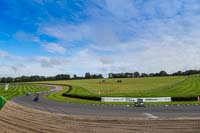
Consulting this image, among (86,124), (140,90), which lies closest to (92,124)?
(86,124)

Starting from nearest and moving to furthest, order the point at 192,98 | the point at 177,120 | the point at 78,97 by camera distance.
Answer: the point at 177,120, the point at 192,98, the point at 78,97

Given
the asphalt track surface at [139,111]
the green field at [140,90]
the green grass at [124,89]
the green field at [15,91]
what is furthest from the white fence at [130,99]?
the green field at [15,91]

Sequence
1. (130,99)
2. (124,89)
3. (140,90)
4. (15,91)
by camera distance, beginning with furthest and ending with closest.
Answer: (124,89) < (15,91) < (140,90) < (130,99)

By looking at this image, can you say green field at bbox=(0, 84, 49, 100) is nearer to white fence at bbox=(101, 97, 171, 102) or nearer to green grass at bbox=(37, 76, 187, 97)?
green grass at bbox=(37, 76, 187, 97)

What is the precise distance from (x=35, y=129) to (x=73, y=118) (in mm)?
2400

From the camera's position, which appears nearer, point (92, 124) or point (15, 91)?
point (92, 124)

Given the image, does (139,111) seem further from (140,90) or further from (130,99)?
(140,90)

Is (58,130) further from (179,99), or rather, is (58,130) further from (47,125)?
(179,99)

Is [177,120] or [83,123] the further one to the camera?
[83,123]

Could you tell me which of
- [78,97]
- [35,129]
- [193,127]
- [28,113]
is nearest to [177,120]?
[193,127]

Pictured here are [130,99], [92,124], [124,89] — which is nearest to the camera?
[92,124]

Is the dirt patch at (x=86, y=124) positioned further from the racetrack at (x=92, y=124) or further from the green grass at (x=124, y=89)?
the green grass at (x=124, y=89)

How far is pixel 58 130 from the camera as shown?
49.7ft

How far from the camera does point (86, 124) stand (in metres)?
15.9
